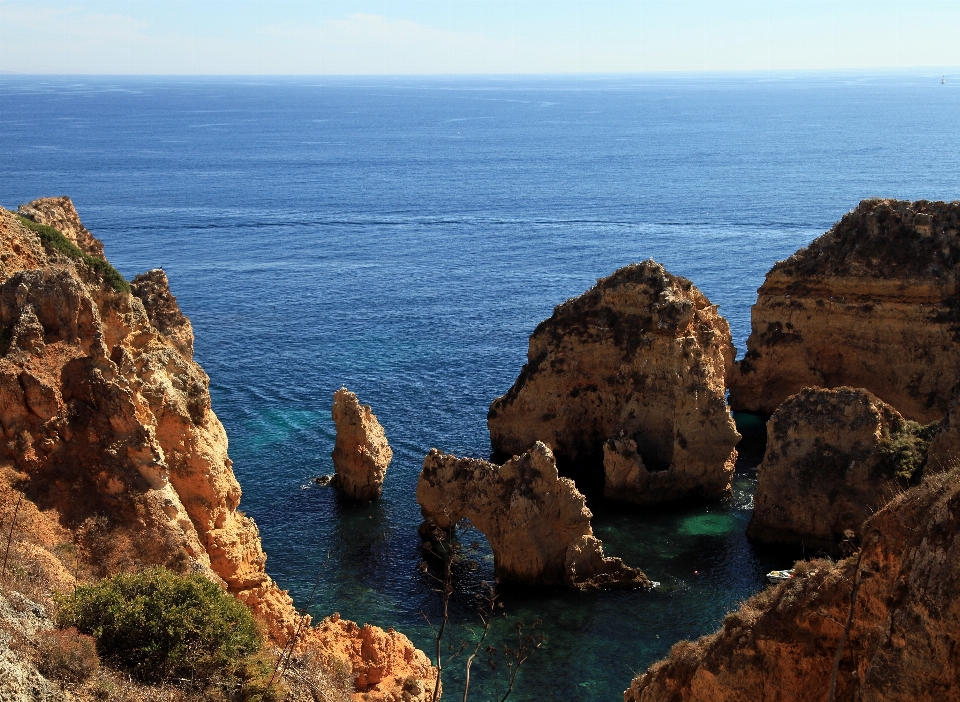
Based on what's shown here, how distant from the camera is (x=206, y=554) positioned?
27.1 m

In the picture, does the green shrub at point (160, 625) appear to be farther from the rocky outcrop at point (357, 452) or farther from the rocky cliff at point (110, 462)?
the rocky outcrop at point (357, 452)

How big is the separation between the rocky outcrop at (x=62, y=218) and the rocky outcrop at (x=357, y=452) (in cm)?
1223

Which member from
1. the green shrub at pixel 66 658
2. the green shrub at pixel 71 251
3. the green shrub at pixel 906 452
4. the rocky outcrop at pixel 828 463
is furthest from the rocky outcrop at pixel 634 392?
the green shrub at pixel 66 658

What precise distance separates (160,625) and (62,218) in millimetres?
31096

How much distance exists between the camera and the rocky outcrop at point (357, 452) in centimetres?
4712

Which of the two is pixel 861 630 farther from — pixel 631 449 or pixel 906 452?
pixel 631 449

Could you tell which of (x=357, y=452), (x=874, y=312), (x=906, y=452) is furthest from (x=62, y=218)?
(x=874, y=312)

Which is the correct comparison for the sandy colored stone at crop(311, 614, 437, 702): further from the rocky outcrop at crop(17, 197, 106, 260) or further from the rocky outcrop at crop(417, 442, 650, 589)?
the rocky outcrop at crop(17, 197, 106, 260)

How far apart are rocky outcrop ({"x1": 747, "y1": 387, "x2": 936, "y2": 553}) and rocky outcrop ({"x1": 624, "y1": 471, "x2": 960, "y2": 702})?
66.9ft

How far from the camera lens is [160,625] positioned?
2155cm

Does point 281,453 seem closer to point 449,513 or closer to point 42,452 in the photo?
point 449,513

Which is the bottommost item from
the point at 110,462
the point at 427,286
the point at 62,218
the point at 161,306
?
the point at 427,286

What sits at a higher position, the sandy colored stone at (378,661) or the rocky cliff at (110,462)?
the rocky cliff at (110,462)

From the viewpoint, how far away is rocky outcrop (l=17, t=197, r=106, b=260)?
45.6 meters
